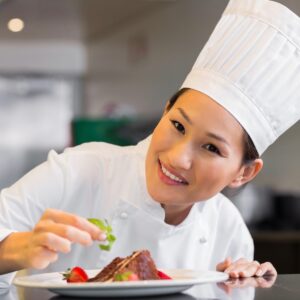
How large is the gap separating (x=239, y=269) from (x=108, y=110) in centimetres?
521

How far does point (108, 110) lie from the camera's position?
21.6 ft

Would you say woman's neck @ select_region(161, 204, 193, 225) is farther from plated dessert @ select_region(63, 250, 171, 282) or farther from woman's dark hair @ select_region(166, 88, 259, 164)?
plated dessert @ select_region(63, 250, 171, 282)

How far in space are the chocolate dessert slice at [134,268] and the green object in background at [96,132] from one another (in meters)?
3.24

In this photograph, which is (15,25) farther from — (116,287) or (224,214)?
(116,287)

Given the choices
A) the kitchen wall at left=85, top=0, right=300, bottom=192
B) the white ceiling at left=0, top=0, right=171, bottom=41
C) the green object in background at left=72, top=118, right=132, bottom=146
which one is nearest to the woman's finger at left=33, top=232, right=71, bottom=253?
the green object in background at left=72, top=118, right=132, bottom=146

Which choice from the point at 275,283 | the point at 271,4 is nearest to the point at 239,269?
the point at 275,283

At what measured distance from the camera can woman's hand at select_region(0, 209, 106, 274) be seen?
1.06m

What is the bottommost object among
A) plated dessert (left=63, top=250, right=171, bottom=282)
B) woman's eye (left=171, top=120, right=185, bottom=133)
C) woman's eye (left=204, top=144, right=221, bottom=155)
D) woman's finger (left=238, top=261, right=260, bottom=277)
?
plated dessert (left=63, top=250, right=171, bottom=282)

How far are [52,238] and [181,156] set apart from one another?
1.09ft

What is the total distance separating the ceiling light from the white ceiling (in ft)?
0.12

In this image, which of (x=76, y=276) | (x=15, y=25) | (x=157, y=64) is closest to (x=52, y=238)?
(x=76, y=276)

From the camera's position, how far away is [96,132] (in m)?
4.67

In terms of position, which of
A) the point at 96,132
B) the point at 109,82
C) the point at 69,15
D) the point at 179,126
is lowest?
the point at 179,126

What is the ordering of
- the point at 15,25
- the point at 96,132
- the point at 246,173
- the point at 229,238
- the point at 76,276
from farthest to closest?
1. the point at 15,25
2. the point at 96,132
3. the point at 229,238
4. the point at 246,173
5. the point at 76,276
